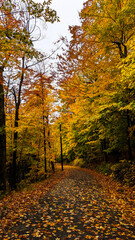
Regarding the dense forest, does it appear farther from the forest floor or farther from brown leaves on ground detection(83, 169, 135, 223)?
the forest floor

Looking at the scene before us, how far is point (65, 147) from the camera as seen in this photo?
86.2 ft

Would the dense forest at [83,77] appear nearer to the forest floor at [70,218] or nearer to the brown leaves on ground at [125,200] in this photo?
the brown leaves on ground at [125,200]

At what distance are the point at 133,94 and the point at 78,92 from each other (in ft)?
14.5

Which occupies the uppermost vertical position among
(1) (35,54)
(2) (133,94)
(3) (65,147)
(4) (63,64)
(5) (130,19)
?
(5) (130,19)

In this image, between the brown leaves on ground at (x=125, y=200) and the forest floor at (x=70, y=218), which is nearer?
the forest floor at (x=70, y=218)

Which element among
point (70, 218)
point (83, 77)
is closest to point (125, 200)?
point (70, 218)

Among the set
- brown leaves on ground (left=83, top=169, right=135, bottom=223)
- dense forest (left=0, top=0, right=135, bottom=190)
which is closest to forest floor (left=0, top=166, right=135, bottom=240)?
brown leaves on ground (left=83, top=169, right=135, bottom=223)

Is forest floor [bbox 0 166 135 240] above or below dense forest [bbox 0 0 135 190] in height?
below

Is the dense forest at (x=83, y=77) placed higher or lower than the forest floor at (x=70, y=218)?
higher

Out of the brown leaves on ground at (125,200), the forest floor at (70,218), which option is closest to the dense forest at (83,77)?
the brown leaves on ground at (125,200)

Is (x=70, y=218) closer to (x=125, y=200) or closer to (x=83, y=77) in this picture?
(x=125, y=200)

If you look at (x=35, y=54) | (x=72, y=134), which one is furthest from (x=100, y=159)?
(x=35, y=54)

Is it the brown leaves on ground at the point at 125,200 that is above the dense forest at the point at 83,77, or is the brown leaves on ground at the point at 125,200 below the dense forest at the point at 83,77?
below

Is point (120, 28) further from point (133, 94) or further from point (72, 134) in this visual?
point (72, 134)
